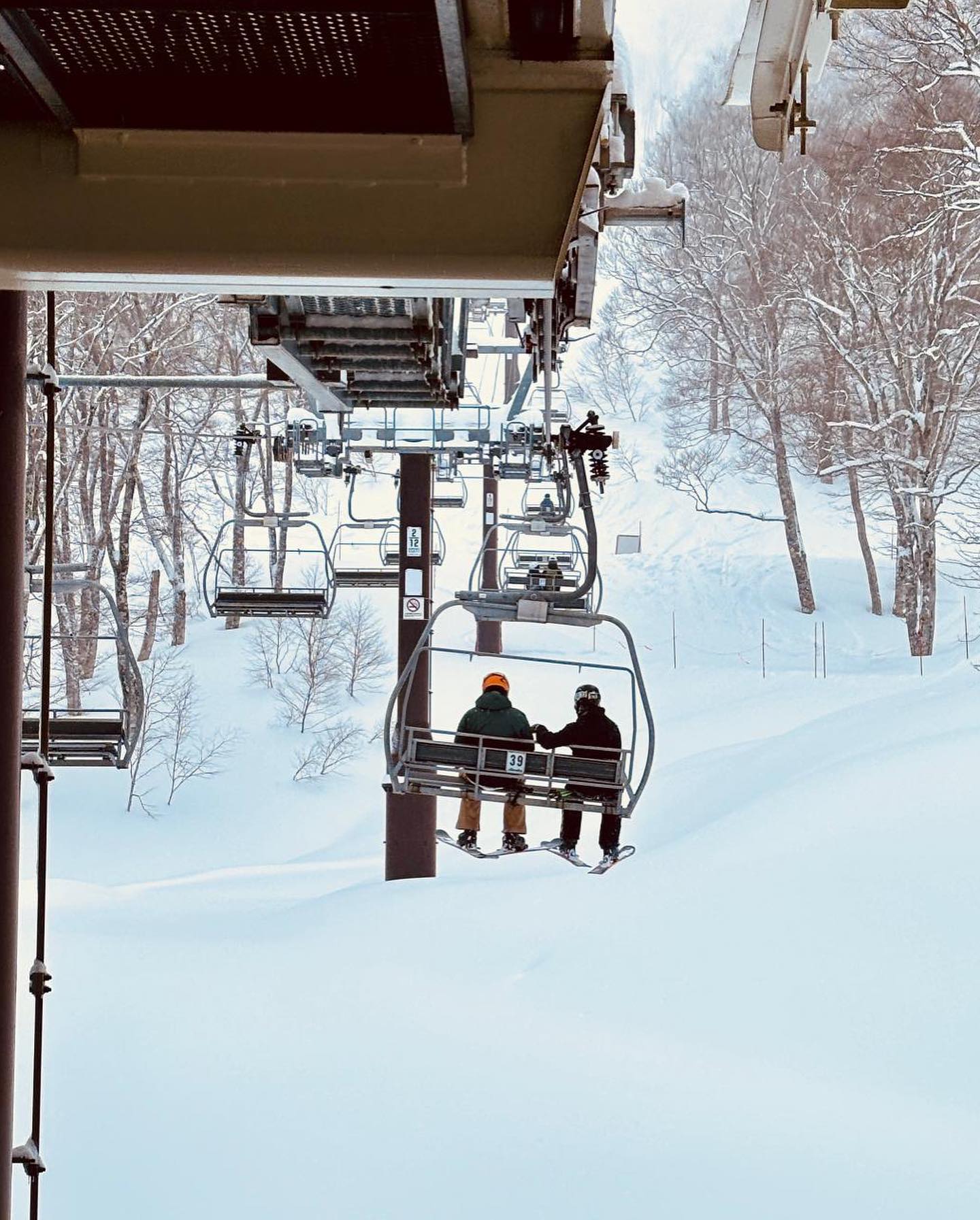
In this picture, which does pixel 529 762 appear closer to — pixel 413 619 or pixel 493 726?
pixel 493 726

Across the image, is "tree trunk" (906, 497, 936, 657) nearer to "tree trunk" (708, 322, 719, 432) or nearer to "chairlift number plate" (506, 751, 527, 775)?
"tree trunk" (708, 322, 719, 432)

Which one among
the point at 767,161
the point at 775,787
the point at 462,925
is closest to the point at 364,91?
the point at 462,925

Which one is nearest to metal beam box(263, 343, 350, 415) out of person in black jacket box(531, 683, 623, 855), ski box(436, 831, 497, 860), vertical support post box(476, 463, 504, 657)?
person in black jacket box(531, 683, 623, 855)

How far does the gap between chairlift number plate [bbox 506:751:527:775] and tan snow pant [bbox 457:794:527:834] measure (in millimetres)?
1362

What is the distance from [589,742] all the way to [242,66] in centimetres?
695

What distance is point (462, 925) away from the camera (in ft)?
34.8

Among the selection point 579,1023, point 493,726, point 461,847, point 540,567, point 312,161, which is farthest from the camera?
point 540,567

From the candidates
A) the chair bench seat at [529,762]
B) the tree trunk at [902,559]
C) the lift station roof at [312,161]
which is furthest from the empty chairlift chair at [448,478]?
the lift station roof at [312,161]

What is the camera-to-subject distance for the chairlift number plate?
7.86m

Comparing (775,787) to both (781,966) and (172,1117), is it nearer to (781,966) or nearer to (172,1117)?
(781,966)

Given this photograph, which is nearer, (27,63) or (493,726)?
(27,63)

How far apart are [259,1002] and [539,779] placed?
7.78ft

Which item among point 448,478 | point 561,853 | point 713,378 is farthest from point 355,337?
point 713,378

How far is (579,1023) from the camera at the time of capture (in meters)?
8.21
